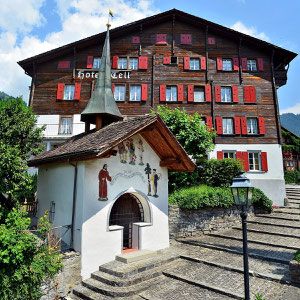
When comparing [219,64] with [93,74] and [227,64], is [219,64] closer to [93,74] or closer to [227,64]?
[227,64]

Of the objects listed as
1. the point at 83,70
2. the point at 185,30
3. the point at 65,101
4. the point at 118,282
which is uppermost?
the point at 185,30

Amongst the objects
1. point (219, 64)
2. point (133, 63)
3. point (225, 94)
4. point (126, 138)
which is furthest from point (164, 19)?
point (126, 138)

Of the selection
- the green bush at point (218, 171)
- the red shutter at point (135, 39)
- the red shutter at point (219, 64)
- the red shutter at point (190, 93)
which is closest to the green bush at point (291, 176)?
the red shutter at point (219, 64)

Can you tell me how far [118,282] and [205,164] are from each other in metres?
10.4

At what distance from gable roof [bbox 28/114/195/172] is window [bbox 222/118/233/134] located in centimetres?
1183

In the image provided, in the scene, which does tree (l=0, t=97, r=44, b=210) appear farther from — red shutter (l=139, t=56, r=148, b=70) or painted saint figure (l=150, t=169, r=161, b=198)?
red shutter (l=139, t=56, r=148, b=70)

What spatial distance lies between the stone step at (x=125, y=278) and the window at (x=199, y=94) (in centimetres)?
1704

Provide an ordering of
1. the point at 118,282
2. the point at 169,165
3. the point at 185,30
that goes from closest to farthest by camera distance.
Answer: the point at 118,282, the point at 169,165, the point at 185,30

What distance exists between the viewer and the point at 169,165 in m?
11.2

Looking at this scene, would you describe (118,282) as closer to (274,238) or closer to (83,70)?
(274,238)

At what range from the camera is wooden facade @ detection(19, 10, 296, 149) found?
874 inches

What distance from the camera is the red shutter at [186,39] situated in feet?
77.4

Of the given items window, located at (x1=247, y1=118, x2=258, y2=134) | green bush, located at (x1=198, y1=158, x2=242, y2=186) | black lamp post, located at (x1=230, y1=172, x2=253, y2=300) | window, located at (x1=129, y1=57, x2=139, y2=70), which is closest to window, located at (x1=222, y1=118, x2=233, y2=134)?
window, located at (x1=247, y1=118, x2=258, y2=134)

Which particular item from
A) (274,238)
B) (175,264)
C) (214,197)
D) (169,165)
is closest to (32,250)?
(175,264)
